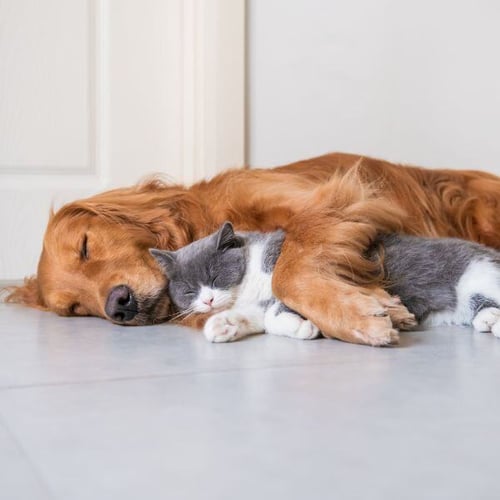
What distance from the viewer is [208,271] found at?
2.17 m

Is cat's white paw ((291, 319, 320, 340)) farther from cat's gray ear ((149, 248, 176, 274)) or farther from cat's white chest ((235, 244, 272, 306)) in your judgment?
cat's gray ear ((149, 248, 176, 274))

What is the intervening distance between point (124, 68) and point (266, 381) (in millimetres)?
2311

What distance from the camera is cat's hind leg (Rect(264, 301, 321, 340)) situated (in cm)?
202

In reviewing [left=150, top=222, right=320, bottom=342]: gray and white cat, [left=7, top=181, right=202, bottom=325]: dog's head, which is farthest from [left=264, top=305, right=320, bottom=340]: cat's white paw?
[left=7, top=181, right=202, bottom=325]: dog's head

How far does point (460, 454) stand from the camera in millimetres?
1122

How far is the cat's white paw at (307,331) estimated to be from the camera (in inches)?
79.3

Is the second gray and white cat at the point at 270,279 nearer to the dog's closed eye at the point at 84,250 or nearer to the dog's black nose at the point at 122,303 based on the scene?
the dog's black nose at the point at 122,303

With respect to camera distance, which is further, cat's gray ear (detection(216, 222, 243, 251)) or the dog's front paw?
cat's gray ear (detection(216, 222, 243, 251))

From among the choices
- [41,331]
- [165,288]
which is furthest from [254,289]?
[41,331]

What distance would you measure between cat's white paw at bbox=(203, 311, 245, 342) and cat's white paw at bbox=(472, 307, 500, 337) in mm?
560

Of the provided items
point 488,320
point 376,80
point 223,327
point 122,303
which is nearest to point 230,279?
point 223,327

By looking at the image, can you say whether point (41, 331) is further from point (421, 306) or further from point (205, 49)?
point (205, 49)

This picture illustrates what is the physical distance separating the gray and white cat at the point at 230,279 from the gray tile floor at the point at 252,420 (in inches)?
3.5

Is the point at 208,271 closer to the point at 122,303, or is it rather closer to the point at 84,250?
the point at 122,303
